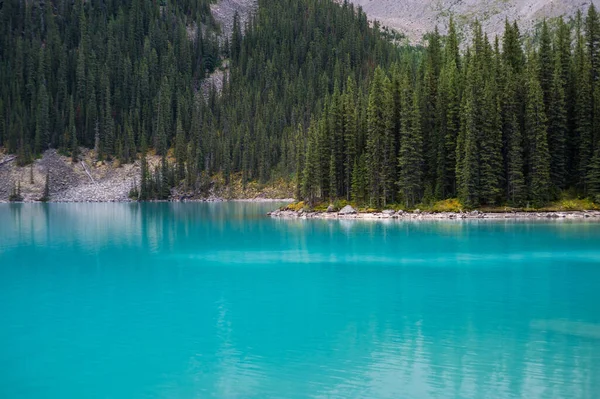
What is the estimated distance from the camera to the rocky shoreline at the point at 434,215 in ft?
243

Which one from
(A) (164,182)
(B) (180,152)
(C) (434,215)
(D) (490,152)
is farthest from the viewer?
(B) (180,152)

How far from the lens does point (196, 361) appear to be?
19297 millimetres

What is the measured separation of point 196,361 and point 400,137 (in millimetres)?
72689

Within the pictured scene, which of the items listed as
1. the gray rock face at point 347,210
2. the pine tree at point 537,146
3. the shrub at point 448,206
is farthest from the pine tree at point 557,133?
the gray rock face at point 347,210

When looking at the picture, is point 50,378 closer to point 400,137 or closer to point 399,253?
point 399,253

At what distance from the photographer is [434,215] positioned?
79.4 metres

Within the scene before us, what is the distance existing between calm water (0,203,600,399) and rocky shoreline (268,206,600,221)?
25.0 m

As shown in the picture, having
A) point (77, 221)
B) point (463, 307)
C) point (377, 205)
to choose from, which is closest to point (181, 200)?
point (77, 221)

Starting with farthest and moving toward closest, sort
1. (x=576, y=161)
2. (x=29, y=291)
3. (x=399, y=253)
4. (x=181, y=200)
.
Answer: (x=181, y=200) → (x=576, y=161) → (x=399, y=253) → (x=29, y=291)

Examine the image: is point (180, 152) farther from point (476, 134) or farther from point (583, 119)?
point (583, 119)

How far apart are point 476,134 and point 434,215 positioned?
12.8 meters

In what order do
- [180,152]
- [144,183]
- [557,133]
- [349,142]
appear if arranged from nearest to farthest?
1. [557,133]
2. [349,142]
3. [144,183]
4. [180,152]

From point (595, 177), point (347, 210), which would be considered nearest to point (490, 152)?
point (595, 177)

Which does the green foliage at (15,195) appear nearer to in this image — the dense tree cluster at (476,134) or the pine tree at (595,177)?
the dense tree cluster at (476,134)
